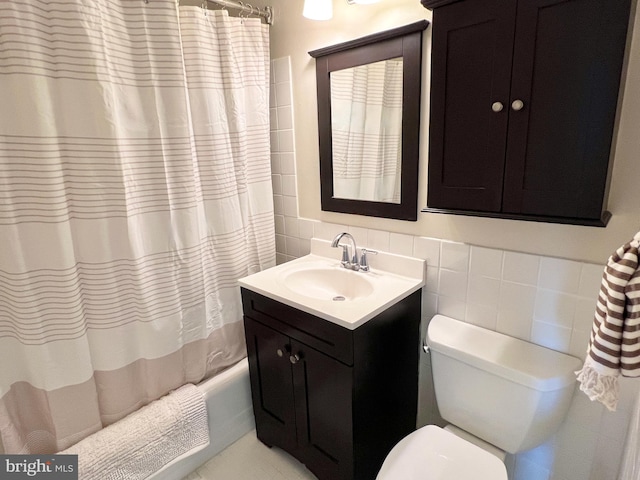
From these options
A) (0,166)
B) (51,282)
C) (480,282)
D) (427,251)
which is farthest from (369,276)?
(0,166)

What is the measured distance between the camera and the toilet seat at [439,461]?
3.43 feet

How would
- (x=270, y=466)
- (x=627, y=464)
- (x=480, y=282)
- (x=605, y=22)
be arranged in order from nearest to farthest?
(x=605, y=22)
(x=627, y=464)
(x=480, y=282)
(x=270, y=466)

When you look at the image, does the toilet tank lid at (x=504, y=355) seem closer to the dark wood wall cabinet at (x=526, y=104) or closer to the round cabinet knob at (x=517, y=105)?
the dark wood wall cabinet at (x=526, y=104)

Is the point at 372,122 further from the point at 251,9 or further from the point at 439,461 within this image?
the point at 439,461

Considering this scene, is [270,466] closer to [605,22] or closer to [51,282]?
[51,282]

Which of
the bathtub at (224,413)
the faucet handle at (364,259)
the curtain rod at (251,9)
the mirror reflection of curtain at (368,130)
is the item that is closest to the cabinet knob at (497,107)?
the mirror reflection of curtain at (368,130)

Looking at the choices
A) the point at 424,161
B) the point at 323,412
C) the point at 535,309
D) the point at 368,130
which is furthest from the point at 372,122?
the point at 323,412

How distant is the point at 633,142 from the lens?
942 millimetres

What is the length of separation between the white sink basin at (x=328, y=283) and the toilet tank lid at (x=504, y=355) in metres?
0.35

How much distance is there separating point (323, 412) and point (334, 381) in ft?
0.57

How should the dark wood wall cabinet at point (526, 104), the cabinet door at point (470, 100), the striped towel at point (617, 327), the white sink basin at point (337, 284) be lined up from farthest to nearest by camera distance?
the white sink basin at point (337, 284), the cabinet door at point (470, 100), the dark wood wall cabinet at point (526, 104), the striped towel at point (617, 327)

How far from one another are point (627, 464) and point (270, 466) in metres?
1.31

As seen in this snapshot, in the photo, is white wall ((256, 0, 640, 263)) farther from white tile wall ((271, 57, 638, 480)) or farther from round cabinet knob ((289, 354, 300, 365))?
round cabinet knob ((289, 354, 300, 365))

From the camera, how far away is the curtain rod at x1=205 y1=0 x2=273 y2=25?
1535mm
